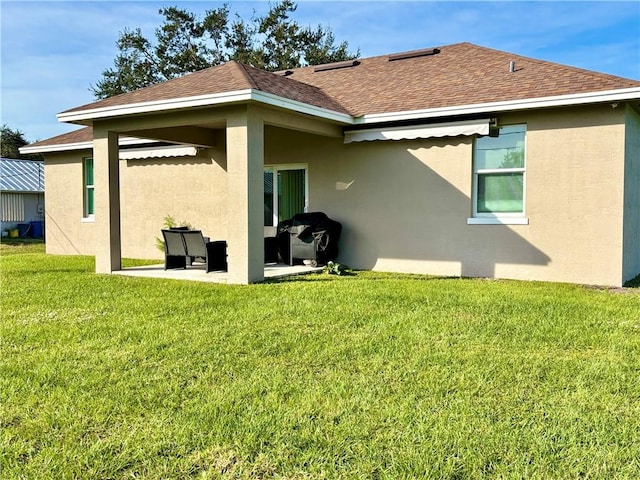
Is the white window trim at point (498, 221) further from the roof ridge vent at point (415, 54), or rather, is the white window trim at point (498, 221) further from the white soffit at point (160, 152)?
the white soffit at point (160, 152)

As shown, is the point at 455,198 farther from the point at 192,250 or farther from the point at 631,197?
the point at 192,250

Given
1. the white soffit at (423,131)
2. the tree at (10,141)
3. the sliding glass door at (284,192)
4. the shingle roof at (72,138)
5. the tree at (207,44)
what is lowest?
the sliding glass door at (284,192)

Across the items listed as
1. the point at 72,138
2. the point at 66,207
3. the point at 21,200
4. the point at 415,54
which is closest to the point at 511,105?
the point at 415,54

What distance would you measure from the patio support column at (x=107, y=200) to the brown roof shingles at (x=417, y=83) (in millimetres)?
808

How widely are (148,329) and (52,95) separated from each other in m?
22.9

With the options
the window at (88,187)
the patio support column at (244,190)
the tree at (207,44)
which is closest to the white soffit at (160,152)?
the window at (88,187)

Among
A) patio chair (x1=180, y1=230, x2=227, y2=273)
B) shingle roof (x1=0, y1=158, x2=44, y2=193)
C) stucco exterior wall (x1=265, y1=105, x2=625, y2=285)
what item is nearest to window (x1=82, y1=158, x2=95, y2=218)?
stucco exterior wall (x1=265, y1=105, x2=625, y2=285)

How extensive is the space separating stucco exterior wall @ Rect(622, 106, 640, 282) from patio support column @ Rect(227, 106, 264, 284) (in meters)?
6.80

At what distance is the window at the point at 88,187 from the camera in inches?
700

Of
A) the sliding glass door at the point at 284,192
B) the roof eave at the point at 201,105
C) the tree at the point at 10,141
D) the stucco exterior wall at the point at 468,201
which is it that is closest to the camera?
the roof eave at the point at 201,105

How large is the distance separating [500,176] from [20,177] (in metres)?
34.6

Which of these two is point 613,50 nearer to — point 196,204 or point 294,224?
point 294,224

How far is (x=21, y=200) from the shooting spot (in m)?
35.7

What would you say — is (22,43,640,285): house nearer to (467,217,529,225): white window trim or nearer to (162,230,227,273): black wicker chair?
(467,217,529,225): white window trim
